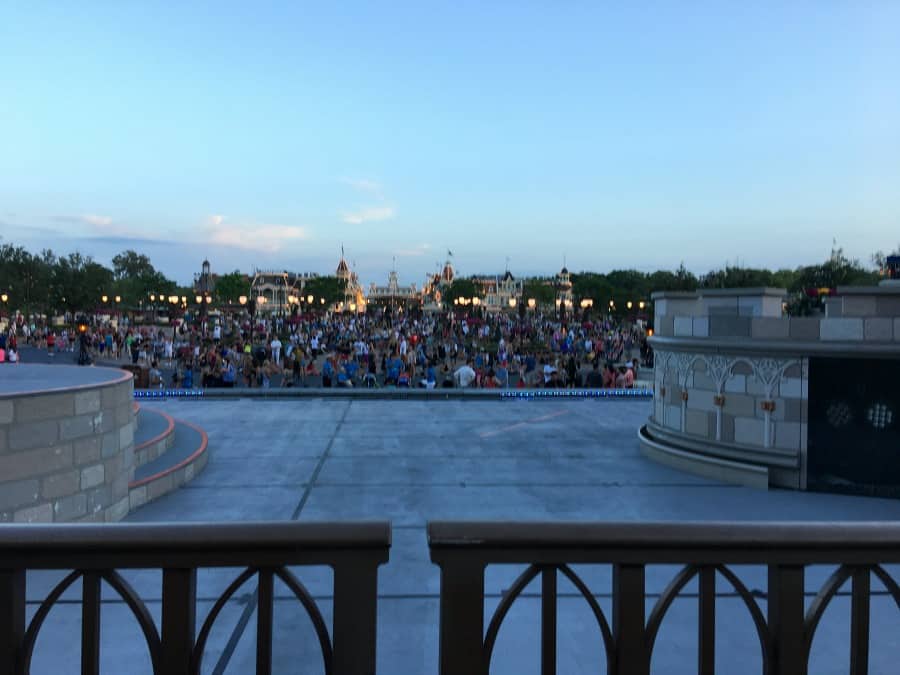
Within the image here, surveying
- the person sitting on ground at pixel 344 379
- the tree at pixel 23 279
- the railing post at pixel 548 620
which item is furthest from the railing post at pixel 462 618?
the tree at pixel 23 279

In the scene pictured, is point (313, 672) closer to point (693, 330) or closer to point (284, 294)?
point (693, 330)

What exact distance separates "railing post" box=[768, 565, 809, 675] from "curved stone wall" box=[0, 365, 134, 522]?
256 inches

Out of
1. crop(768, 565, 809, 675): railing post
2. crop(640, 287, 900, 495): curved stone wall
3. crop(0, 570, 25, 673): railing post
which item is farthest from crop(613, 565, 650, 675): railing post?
Result: crop(640, 287, 900, 495): curved stone wall

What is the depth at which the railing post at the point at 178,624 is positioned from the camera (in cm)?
196

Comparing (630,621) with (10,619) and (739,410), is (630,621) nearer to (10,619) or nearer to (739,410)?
(10,619)

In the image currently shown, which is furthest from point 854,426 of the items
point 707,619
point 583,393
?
point 583,393

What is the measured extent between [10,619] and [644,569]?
6.01 ft

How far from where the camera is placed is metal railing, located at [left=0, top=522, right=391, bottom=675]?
1.90 metres

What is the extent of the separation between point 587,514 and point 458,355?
28369 mm

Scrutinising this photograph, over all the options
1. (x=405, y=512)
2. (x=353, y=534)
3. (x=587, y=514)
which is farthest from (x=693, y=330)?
(x=353, y=534)

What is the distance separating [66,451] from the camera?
22.5 feet

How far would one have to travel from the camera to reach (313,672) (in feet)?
14.5

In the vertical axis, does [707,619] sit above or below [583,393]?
above

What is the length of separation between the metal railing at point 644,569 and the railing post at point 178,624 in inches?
28.8
